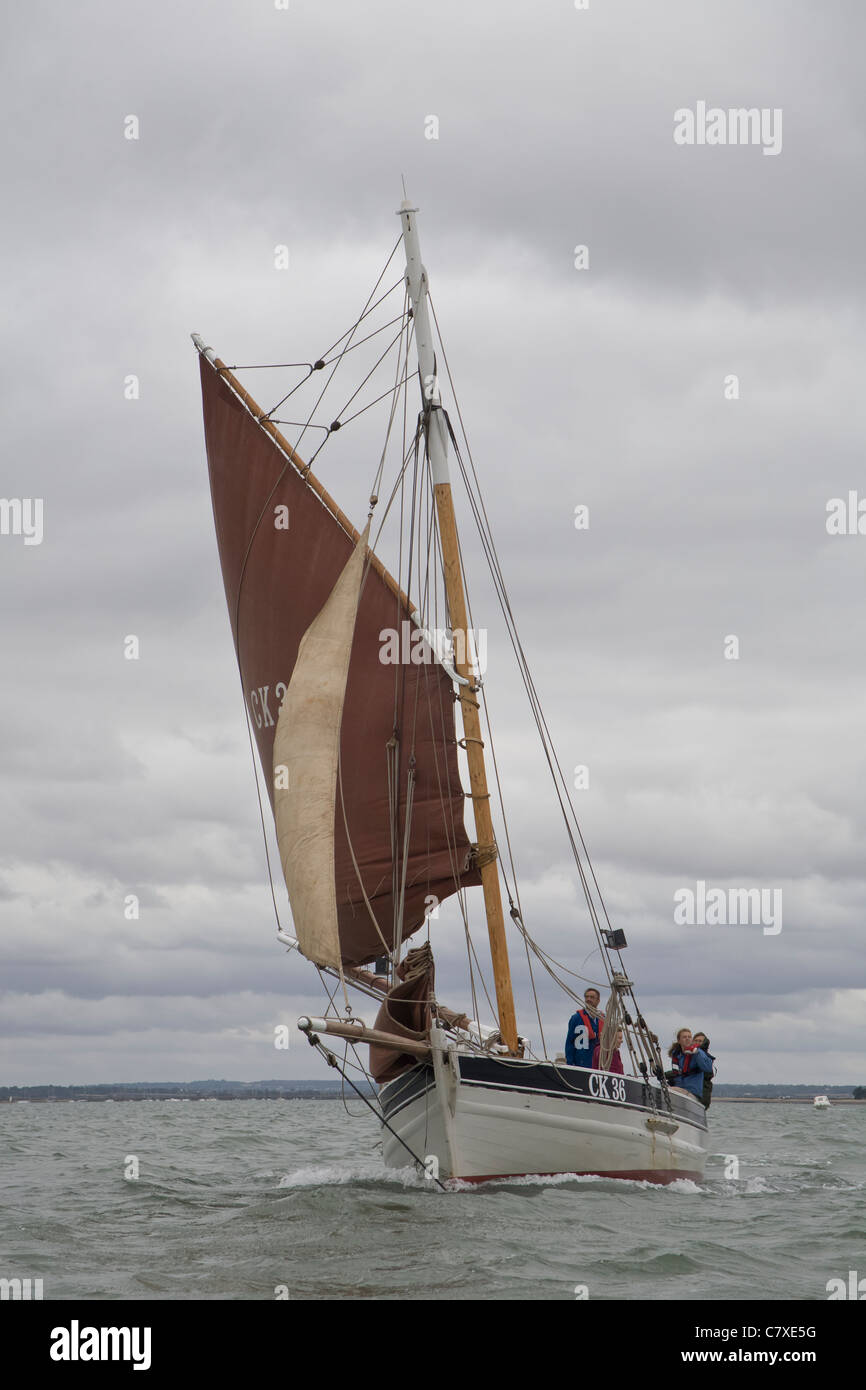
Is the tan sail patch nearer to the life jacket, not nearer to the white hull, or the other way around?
the white hull

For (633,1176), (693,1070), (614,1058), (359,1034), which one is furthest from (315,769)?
(693,1070)

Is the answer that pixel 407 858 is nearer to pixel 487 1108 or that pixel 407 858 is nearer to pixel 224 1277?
pixel 487 1108

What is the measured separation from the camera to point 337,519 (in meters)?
24.8

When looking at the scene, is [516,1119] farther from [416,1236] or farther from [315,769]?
[315,769]

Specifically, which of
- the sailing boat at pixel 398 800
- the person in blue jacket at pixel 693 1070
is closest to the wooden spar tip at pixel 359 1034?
the sailing boat at pixel 398 800

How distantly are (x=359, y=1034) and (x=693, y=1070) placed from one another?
11225mm

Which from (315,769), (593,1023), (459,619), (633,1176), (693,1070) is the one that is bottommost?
(633,1176)

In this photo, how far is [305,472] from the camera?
24922mm

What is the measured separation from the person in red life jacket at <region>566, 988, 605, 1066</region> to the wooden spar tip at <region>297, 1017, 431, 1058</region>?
12.7 ft

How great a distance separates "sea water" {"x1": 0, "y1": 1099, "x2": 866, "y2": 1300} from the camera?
1371 centimetres

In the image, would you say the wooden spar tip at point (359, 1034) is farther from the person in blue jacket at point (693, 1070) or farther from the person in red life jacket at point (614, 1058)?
the person in blue jacket at point (693, 1070)

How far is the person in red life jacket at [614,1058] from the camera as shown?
78.8 feet

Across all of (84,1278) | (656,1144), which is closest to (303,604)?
(656,1144)
